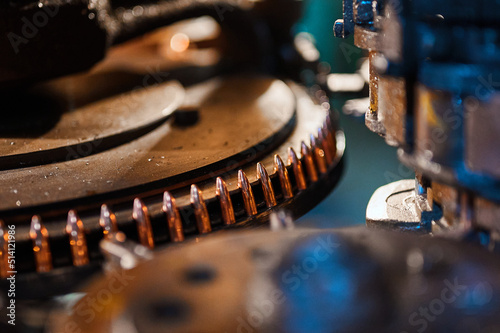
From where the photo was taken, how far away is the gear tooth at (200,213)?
1109mm

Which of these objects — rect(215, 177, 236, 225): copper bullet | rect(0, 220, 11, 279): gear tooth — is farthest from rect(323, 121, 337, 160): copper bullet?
rect(0, 220, 11, 279): gear tooth

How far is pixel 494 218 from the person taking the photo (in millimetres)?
670

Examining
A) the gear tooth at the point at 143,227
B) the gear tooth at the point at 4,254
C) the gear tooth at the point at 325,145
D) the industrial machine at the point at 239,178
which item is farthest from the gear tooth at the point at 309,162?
the gear tooth at the point at 4,254

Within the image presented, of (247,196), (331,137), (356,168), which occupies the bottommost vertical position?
(356,168)

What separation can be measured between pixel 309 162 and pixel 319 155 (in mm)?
88

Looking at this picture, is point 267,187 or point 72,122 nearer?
point 267,187

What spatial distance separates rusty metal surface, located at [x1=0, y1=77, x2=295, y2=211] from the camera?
3.83 feet

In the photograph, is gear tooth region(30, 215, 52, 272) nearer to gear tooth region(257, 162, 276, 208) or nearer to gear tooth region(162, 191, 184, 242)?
gear tooth region(162, 191, 184, 242)

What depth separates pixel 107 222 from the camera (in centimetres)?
106

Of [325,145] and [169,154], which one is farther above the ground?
[169,154]

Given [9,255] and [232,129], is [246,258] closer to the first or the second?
[9,255]

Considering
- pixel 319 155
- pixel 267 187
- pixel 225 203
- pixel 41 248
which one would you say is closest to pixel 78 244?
pixel 41 248

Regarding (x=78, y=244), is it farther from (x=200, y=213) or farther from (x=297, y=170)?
(x=297, y=170)

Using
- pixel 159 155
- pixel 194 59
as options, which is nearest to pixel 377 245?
pixel 159 155
